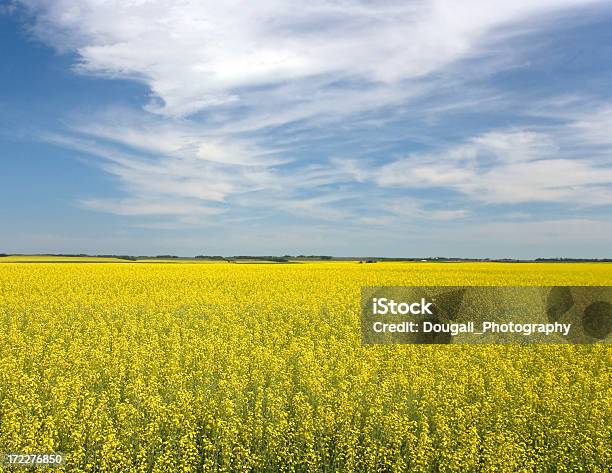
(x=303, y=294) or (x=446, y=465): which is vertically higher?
(x=303, y=294)

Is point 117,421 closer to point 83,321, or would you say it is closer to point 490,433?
point 490,433

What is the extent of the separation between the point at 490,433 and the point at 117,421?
6.94m

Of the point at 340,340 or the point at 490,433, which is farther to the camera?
the point at 340,340

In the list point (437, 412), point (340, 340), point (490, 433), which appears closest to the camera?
point (490, 433)

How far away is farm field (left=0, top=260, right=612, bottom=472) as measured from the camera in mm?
8867

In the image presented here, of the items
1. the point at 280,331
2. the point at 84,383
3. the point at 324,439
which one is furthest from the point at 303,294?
the point at 324,439

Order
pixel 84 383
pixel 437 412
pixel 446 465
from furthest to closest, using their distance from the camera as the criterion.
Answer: pixel 84 383 → pixel 437 412 → pixel 446 465

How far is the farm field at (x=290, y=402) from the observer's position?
8.87 meters

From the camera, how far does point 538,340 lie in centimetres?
1830

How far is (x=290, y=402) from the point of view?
10.9 metres

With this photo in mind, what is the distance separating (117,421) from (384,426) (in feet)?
16.4

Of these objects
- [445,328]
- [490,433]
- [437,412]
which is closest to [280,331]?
[445,328]

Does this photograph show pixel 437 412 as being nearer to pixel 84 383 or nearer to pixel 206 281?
pixel 84 383

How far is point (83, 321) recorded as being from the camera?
18.4 metres
